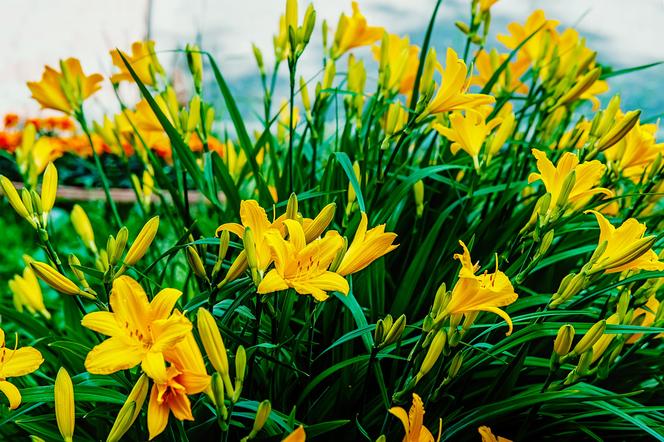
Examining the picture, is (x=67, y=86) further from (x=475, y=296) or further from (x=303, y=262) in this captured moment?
(x=475, y=296)

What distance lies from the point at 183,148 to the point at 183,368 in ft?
1.80

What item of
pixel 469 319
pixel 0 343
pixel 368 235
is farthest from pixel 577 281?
pixel 0 343

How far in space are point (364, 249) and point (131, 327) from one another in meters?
0.26

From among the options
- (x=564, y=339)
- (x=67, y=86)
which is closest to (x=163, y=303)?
(x=564, y=339)

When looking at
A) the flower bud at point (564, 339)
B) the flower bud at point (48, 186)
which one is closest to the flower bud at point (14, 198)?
the flower bud at point (48, 186)

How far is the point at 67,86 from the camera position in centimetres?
126

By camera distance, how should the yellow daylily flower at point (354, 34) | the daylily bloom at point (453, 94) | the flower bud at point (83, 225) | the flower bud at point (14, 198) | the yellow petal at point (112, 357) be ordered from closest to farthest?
the yellow petal at point (112, 357) < the flower bud at point (14, 198) < the daylily bloom at point (453, 94) < the flower bud at point (83, 225) < the yellow daylily flower at point (354, 34)

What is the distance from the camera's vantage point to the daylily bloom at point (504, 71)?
1455 millimetres

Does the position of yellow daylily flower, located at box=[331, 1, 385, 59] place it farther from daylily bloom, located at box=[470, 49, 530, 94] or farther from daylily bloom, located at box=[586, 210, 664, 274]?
daylily bloom, located at box=[586, 210, 664, 274]

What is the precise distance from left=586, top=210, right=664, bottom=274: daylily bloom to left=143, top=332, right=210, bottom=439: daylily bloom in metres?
0.47

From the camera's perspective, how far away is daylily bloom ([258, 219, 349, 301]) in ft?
2.13

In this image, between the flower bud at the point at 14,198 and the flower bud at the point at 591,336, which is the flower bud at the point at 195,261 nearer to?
the flower bud at the point at 14,198

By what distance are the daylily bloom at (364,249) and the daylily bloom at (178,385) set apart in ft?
0.62

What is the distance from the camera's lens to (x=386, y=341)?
2.36 feet
